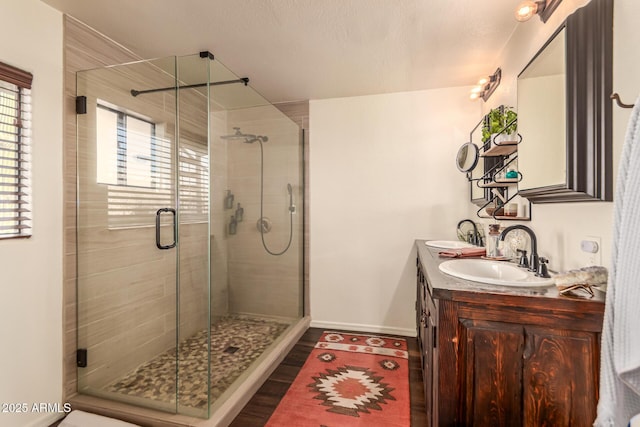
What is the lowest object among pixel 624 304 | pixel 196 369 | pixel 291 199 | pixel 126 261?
pixel 196 369

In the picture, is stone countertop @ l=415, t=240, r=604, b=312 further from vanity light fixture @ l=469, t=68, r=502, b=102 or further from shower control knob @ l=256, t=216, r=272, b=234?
vanity light fixture @ l=469, t=68, r=502, b=102

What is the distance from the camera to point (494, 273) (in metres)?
1.59

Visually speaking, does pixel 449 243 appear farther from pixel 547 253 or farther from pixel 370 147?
pixel 370 147

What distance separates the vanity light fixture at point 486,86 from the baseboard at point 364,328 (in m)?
2.24

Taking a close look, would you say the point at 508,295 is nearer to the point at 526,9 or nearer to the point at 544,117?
the point at 544,117

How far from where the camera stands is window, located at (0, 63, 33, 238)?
149 centimetres

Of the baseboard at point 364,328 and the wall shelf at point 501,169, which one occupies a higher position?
the wall shelf at point 501,169

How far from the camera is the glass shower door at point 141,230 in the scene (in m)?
1.79

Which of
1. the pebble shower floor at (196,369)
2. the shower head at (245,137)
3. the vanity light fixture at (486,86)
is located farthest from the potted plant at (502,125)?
the pebble shower floor at (196,369)

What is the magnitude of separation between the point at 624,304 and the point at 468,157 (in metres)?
1.90

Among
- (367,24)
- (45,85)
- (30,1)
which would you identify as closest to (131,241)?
(45,85)

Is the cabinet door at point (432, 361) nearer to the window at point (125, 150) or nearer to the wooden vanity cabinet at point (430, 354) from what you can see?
the wooden vanity cabinet at point (430, 354)

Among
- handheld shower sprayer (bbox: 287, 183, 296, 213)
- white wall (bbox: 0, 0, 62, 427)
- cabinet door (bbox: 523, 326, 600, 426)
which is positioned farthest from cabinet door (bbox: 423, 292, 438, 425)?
white wall (bbox: 0, 0, 62, 427)

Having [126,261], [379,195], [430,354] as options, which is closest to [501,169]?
[379,195]
